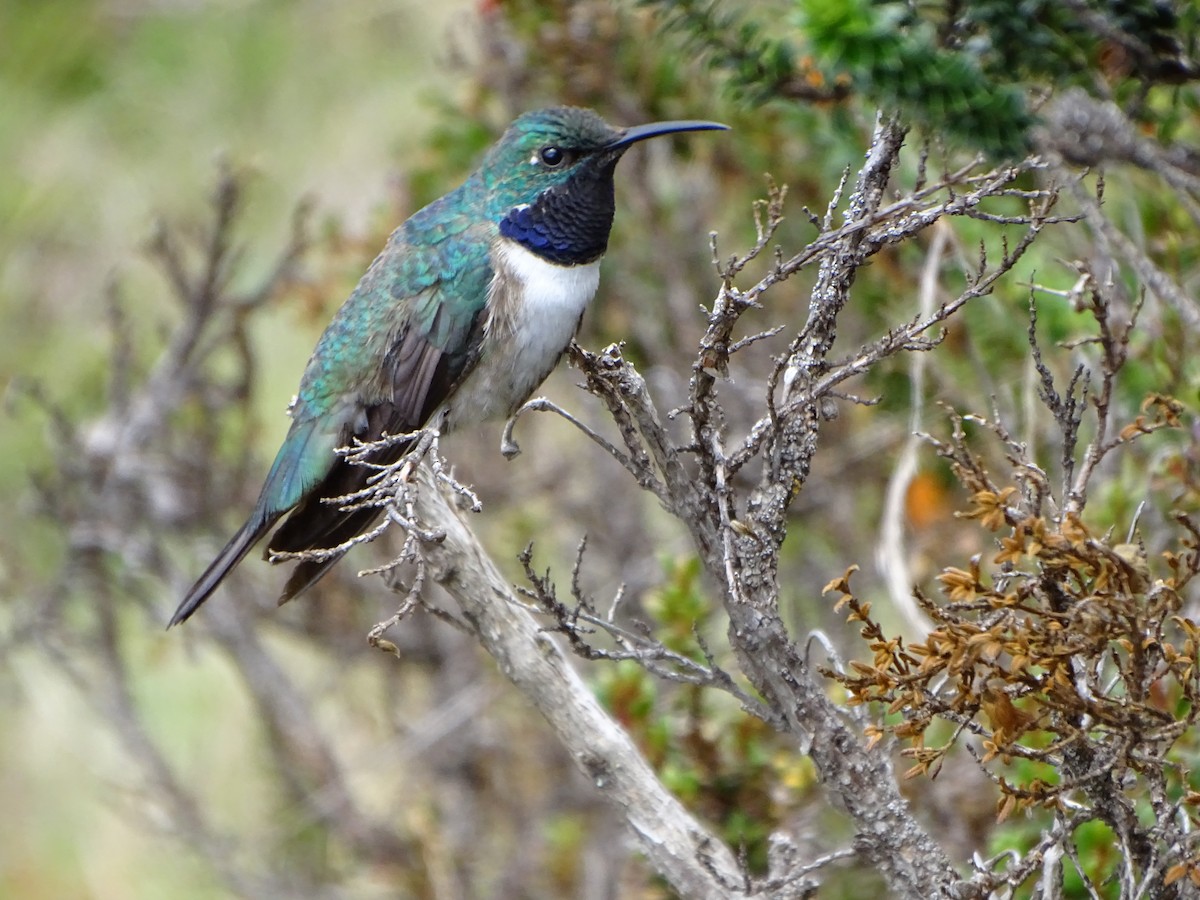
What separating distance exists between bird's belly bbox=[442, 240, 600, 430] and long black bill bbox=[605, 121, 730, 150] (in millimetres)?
304

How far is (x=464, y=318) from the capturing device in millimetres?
3449

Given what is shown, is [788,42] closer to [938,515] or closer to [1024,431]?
[1024,431]

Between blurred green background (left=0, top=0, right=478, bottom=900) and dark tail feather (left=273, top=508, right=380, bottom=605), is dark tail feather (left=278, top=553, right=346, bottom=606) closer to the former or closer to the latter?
dark tail feather (left=273, top=508, right=380, bottom=605)

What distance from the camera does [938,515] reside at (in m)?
4.03

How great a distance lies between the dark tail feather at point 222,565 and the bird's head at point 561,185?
935 mm

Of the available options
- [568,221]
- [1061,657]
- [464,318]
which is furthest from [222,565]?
[1061,657]

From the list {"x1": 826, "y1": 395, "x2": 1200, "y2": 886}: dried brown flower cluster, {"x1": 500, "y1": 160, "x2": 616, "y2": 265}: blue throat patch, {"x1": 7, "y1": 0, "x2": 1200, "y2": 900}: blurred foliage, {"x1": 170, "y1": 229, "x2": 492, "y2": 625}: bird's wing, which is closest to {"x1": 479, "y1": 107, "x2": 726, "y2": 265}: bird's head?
{"x1": 500, "y1": 160, "x2": 616, "y2": 265}: blue throat patch

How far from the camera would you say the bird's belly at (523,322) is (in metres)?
3.41

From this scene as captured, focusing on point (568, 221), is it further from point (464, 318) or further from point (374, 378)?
point (374, 378)

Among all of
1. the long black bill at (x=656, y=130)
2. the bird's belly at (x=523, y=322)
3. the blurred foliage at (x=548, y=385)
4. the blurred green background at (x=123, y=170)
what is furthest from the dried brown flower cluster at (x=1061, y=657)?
the blurred green background at (x=123, y=170)

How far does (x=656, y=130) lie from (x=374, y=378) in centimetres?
92

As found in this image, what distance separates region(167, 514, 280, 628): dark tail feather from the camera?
3178 millimetres

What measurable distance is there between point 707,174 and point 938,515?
145 cm

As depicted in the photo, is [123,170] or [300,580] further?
[123,170]
